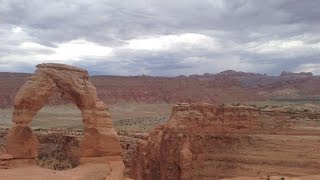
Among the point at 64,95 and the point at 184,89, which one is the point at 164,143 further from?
the point at 184,89

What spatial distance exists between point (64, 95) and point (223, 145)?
1705 centimetres

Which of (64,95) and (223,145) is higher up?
(64,95)

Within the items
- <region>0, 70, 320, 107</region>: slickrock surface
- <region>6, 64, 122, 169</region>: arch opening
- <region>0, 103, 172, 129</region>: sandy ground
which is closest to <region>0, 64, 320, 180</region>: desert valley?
<region>6, 64, 122, 169</region>: arch opening

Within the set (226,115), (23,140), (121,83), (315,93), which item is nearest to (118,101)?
(121,83)

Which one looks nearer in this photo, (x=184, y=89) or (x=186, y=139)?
(x=186, y=139)

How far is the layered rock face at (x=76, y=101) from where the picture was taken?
92.3ft

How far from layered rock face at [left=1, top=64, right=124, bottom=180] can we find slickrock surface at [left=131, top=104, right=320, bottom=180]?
1048 cm

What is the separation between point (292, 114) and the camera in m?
43.3

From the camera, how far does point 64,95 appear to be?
1141 inches

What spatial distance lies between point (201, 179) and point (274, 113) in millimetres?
A: 8039

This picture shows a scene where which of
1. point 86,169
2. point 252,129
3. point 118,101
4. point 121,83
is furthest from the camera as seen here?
point 121,83

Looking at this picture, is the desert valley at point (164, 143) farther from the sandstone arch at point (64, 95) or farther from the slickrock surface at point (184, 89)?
the slickrock surface at point (184, 89)

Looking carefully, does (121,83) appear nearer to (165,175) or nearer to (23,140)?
(165,175)

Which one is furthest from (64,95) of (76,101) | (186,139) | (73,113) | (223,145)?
(73,113)
